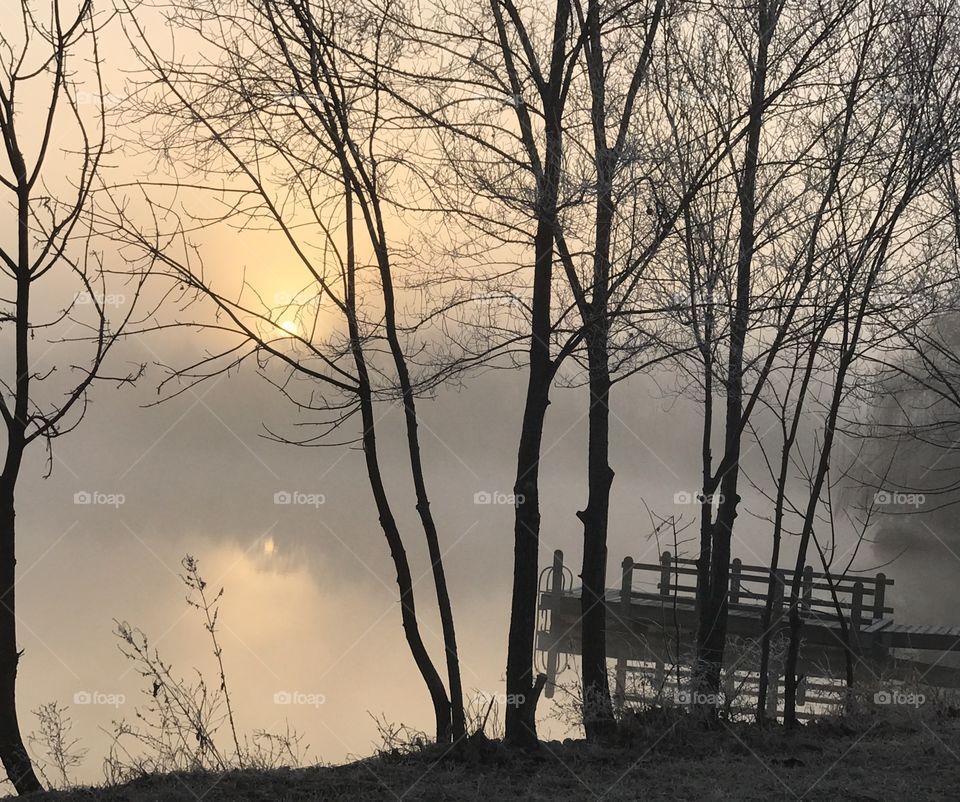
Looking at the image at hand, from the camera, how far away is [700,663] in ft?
22.5

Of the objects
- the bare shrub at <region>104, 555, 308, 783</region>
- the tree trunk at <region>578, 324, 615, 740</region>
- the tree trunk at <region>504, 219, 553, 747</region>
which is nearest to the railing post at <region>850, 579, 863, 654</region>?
the tree trunk at <region>578, 324, 615, 740</region>

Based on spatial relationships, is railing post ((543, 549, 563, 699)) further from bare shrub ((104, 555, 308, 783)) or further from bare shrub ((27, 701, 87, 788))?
bare shrub ((27, 701, 87, 788))

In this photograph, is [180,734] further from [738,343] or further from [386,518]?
[738,343]

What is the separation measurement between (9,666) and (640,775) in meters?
3.44

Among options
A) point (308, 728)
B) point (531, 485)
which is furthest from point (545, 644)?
point (531, 485)

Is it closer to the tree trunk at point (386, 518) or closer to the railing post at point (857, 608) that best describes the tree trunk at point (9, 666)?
the tree trunk at point (386, 518)

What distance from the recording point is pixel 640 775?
5398mm

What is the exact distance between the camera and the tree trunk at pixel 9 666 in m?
5.03

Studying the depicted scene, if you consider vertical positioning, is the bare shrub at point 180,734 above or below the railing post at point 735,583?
below

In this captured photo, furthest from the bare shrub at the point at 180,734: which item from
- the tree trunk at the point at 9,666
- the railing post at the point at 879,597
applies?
the railing post at the point at 879,597

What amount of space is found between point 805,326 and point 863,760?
2.82 metres

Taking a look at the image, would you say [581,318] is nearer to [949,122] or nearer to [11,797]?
[949,122]

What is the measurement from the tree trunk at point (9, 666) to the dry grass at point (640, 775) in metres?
0.47

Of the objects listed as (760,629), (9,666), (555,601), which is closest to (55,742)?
(9,666)
